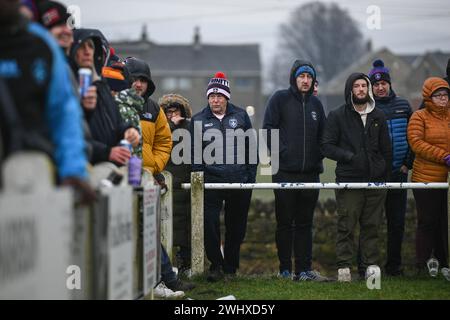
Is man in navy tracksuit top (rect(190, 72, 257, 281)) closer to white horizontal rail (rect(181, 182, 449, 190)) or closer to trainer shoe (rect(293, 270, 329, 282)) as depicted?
white horizontal rail (rect(181, 182, 449, 190))

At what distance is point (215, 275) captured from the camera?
927cm

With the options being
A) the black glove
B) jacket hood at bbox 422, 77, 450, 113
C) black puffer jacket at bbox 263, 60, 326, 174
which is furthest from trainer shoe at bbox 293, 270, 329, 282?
jacket hood at bbox 422, 77, 450, 113

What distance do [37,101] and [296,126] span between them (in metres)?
5.61

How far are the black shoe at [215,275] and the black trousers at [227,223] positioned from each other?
17 cm

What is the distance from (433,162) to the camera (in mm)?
9805

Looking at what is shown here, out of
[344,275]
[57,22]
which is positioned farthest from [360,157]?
[57,22]

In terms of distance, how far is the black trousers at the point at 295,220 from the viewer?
9.73 meters

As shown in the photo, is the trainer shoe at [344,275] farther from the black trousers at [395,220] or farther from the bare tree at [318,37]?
the bare tree at [318,37]

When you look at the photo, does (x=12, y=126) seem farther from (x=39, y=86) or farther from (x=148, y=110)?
(x=148, y=110)

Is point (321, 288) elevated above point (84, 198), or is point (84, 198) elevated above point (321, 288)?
point (84, 198)

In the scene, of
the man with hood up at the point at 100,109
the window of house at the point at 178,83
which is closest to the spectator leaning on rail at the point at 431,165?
the man with hood up at the point at 100,109

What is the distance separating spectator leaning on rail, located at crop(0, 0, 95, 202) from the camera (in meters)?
4.25
